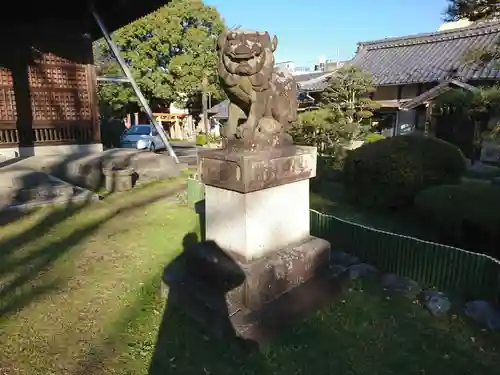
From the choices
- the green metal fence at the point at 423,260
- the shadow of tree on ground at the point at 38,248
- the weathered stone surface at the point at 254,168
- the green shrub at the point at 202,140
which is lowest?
the shadow of tree on ground at the point at 38,248

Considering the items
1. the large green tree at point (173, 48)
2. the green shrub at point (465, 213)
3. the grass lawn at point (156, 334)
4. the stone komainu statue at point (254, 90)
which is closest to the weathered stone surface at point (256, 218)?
the stone komainu statue at point (254, 90)

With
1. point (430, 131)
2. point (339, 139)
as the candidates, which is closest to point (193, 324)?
point (339, 139)

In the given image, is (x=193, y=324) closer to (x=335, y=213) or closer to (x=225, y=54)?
(x=225, y=54)

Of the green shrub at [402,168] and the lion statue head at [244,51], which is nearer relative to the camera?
the lion statue head at [244,51]

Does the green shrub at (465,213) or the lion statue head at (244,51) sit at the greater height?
the lion statue head at (244,51)

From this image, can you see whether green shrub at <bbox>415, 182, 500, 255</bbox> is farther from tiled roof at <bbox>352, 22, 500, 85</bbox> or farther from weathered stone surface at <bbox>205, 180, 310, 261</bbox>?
tiled roof at <bbox>352, 22, 500, 85</bbox>

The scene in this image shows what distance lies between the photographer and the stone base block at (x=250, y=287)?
11.2 feet

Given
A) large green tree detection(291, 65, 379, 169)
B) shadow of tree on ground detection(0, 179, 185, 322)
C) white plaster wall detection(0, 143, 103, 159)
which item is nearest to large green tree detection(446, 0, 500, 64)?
shadow of tree on ground detection(0, 179, 185, 322)

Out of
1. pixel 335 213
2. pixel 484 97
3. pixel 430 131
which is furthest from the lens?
pixel 430 131

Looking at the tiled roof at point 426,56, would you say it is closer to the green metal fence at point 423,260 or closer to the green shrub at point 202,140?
the green shrub at point 202,140

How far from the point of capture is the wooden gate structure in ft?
38.2

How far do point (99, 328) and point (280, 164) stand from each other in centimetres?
246

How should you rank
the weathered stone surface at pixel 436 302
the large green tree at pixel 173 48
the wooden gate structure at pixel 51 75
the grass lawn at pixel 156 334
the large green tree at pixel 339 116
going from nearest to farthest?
1. the grass lawn at pixel 156 334
2. the weathered stone surface at pixel 436 302
3. the wooden gate structure at pixel 51 75
4. the large green tree at pixel 339 116
5. the large green tree at pixel 173 48

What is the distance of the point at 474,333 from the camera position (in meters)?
3.59
